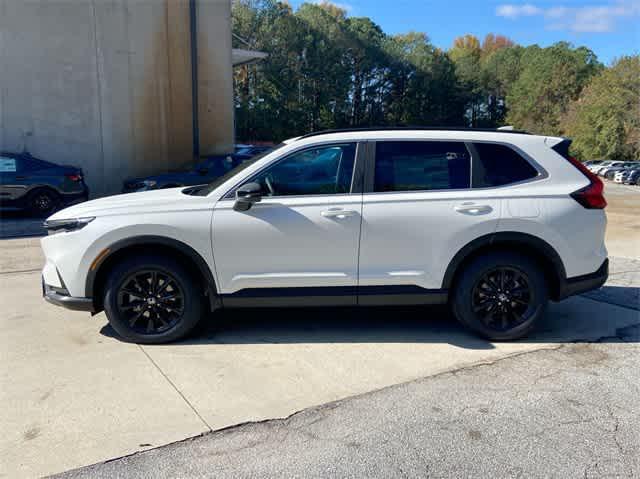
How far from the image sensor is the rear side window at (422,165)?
4.63m

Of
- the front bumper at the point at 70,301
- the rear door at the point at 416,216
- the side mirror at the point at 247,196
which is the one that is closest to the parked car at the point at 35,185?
the front bumper at the point at 70,301

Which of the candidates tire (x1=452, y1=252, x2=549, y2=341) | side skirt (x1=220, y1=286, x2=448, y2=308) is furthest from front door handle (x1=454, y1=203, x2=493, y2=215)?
side skirt (x1=220, y1=286, x2=448, y2=308)

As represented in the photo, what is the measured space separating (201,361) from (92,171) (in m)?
12.8

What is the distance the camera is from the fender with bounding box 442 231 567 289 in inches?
180

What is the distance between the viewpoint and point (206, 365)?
4.20 meters

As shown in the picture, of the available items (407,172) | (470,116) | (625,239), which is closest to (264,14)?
(470,116)

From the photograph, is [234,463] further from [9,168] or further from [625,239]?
[9,168]

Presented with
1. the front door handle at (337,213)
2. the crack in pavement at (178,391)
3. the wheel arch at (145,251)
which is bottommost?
the crack in pavement at (178,391)

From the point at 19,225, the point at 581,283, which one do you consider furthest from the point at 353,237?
the point at 19,225

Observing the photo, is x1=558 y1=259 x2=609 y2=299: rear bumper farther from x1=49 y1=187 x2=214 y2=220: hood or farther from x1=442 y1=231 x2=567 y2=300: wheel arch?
x1=49 y1=187 x2=214 y2=220: hood

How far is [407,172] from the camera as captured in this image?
183 inches

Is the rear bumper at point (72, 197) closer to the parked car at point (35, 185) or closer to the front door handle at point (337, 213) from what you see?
the parked car at point (35, 185)

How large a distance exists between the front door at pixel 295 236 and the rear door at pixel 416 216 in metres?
0.16

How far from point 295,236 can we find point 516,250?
190 cm
